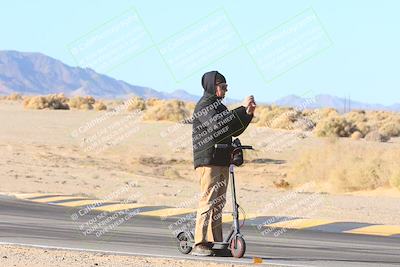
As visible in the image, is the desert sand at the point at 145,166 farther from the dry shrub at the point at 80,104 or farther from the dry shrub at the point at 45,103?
the dry shrub at the point at 80,104

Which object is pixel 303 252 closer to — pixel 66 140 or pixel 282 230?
pixel 282 230

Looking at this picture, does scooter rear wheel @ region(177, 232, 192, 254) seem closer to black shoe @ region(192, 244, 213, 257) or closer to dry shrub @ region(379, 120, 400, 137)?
black shoe @ region(192, 244, 213, 257)

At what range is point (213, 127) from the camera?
35.3 ft

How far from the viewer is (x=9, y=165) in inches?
1170

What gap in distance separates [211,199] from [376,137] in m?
45.4

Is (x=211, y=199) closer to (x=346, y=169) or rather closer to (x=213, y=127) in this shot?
(x=213, y=127)

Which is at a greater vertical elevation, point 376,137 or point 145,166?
point 145,166

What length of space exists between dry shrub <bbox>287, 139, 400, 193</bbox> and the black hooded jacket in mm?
17101

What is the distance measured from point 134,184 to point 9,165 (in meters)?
4.97

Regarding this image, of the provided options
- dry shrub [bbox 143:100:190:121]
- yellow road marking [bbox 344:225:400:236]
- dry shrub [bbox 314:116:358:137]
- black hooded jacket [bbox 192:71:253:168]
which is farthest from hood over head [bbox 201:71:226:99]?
dry shrub [bbox 143:100:190:121]

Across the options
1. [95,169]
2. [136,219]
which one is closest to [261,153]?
[95,169]

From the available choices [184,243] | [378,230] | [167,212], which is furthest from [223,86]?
[167,212]

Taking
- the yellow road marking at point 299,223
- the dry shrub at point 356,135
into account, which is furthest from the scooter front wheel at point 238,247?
the dry shrub at point 356,135

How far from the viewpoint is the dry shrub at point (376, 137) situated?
179 feet
